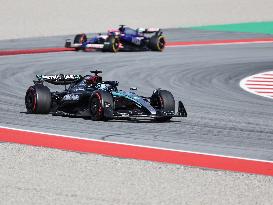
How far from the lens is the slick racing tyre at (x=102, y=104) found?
49.8 feet

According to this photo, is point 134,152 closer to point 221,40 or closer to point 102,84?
point 102,84

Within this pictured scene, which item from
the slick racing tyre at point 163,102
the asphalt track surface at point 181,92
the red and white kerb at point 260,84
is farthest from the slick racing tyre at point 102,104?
the red and white kerb at point 260,84

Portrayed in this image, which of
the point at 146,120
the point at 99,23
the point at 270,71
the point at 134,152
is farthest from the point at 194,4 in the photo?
the point at 134,152

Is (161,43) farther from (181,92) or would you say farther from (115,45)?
(181,92)

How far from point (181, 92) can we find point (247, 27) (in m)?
25.5

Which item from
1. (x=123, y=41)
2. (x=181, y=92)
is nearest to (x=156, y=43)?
(x=123, y=41)

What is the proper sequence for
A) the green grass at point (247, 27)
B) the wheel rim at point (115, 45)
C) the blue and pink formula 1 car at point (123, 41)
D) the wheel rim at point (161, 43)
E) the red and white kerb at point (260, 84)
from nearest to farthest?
1. the red and white kerb at point (260, 84)
2. the wheel rim at point (115, 45)
3. the blue and pink formula 1 car at point (123, 41)
4. the wheel rim at point (161, 43)
5. the green grass at point (247, 27)

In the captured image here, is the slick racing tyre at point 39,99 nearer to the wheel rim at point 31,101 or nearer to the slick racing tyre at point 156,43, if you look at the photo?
the wheel rim at point 31,101

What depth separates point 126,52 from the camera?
→ 33.5 m

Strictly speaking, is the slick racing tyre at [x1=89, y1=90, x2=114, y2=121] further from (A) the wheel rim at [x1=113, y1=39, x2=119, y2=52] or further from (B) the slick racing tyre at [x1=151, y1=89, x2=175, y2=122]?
(A) the wheel rim at [x1=113, y1=39, x2=119, y2=52]

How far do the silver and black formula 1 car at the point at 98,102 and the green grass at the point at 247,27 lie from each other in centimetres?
2814

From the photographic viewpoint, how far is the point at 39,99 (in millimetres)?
16312

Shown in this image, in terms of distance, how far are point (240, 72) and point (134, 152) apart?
48.2 feet

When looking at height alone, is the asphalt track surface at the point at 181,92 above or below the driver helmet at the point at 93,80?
below
